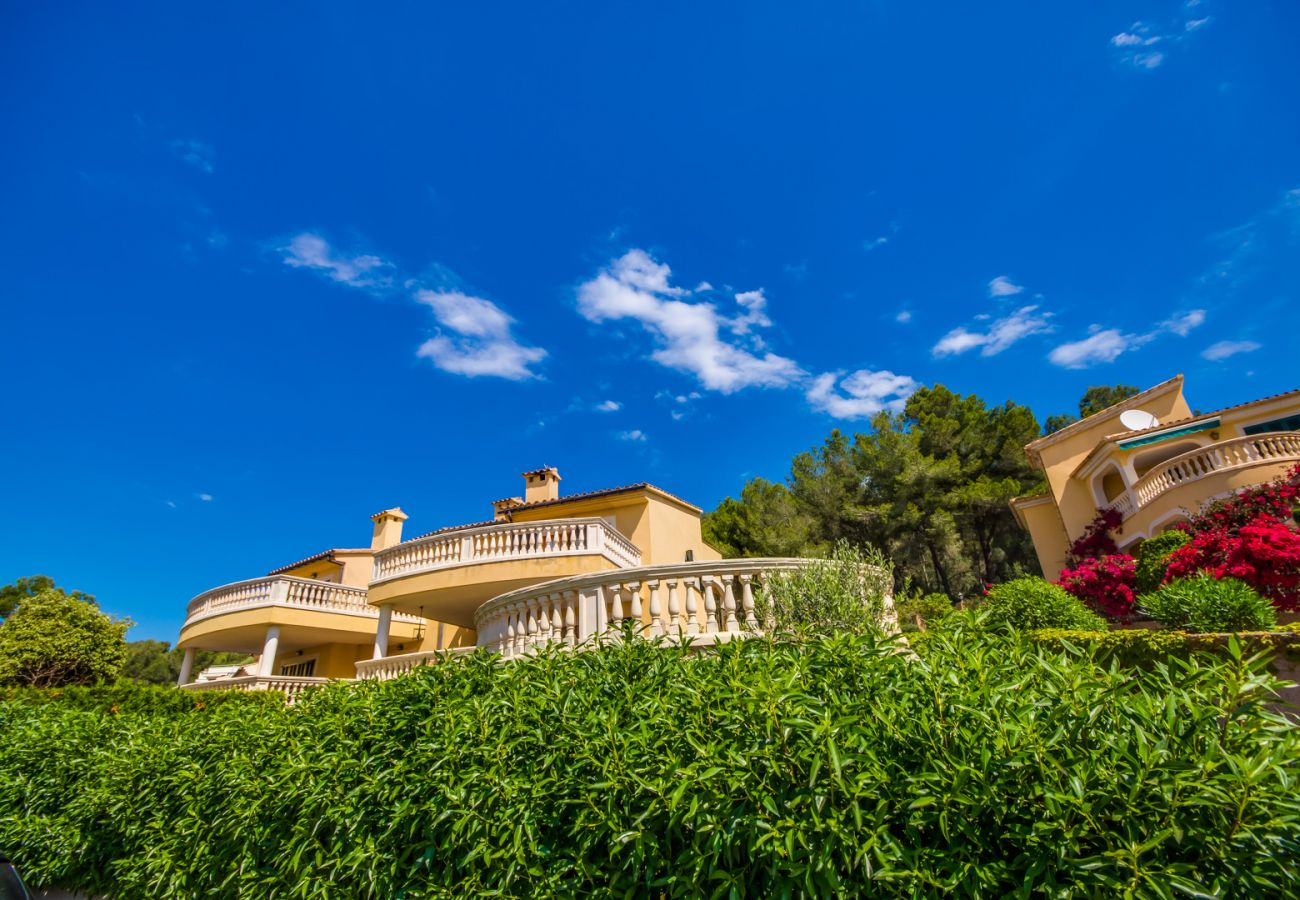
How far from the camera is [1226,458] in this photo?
16672mm

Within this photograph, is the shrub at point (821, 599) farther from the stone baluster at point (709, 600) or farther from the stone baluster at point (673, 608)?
the stone baluster at point (673, 608)

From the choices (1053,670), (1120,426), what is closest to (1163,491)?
(1120,426)

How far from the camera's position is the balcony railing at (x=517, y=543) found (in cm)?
1420

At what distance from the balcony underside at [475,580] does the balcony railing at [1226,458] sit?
16941mm

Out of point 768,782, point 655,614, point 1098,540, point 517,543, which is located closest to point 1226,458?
point 1098,540

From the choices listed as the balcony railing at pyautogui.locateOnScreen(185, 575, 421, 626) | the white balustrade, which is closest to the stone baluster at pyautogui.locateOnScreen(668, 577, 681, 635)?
the white balustrade

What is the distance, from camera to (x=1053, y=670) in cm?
236

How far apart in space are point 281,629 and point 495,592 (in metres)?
9.67

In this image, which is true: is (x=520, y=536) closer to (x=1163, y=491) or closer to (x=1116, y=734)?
(x=1116, y=734)

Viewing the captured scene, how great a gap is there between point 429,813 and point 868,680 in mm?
2351

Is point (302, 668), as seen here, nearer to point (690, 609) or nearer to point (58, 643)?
point (58, 643)

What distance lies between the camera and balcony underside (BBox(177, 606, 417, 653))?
61.1ft

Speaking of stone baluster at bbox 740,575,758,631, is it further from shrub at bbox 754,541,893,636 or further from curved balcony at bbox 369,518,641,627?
curved balcony at bbox 369,518,641,627

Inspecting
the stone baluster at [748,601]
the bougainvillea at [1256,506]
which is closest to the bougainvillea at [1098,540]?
the bougainvillea at [1256,506]
